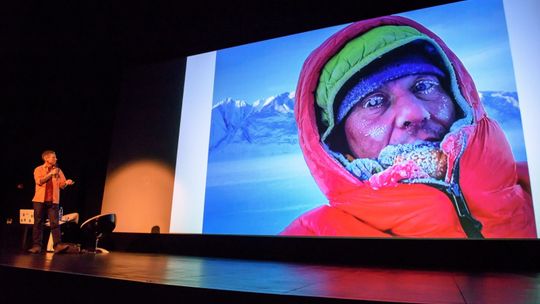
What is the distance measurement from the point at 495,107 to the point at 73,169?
6.26 meters

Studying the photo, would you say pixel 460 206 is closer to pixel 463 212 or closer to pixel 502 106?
pixel 463 212

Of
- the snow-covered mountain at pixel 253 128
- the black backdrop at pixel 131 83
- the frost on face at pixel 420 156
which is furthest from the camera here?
the snow-covered mountain at pixel 253 128

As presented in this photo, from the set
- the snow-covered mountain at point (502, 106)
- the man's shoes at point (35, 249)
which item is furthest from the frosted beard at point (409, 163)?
the man's shoes at point (35, 249)

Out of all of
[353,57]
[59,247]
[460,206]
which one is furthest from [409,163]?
[59,247]

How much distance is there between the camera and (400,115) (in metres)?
3.34

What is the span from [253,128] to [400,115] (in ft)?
4.90

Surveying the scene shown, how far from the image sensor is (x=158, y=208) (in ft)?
15.3

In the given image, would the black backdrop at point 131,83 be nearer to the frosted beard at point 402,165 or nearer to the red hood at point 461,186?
the red hood at point 461,186

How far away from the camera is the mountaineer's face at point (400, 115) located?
322 cm

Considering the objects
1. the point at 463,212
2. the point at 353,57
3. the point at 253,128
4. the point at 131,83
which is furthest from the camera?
the point at 131,83

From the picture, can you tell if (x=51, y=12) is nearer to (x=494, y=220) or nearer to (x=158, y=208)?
(x=158, y=208)

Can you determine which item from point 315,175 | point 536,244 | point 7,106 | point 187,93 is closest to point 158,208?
point 187,93

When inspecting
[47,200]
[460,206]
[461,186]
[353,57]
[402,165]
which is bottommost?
[47,200]

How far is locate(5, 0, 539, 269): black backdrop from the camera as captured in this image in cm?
345
